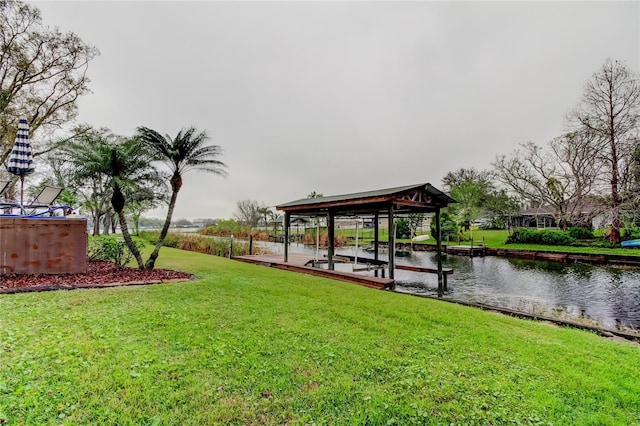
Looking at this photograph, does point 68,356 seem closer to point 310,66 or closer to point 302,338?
point 302,338

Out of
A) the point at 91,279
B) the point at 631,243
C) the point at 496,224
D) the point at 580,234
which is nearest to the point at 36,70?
the point at 91,279

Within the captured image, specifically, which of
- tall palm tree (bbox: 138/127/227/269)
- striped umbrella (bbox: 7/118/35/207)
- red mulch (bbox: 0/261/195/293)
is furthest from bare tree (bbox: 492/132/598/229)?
striped umbrella (bbox: 7/118/35/207)

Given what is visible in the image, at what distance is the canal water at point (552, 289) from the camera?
7.10 m

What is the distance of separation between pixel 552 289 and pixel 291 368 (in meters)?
11.0

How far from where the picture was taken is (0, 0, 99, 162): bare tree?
41.1 ft

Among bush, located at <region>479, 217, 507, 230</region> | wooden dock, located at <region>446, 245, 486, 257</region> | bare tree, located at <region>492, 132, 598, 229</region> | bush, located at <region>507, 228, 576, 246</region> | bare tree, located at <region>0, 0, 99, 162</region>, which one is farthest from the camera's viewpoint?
bush, located at <region>479, 217, 507, 230</region>

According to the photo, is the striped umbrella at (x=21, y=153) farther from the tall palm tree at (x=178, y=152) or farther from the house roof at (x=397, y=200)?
the house roof at (x=397, y=200)

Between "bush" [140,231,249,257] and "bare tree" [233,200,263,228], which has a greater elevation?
"bare tree" [233,200,263,228]

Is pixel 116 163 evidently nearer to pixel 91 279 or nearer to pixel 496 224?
pixel 91 279

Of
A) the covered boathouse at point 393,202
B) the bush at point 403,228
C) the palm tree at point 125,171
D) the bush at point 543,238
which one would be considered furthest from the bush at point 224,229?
the bush at point 543,238

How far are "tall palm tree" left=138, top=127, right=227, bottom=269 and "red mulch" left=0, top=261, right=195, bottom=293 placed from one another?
2.36 ft

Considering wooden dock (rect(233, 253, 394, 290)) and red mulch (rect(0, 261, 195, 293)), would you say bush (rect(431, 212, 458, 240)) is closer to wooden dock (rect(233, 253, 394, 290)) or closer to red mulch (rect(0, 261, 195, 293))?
wooden dock (rect(233, 253, 394, 290))

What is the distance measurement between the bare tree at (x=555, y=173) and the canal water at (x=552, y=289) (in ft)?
38.0

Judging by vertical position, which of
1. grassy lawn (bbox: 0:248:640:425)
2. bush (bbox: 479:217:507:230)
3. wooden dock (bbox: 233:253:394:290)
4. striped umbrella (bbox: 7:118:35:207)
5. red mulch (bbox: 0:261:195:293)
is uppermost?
striped umbrella (bbox: 7:118:35:207)
